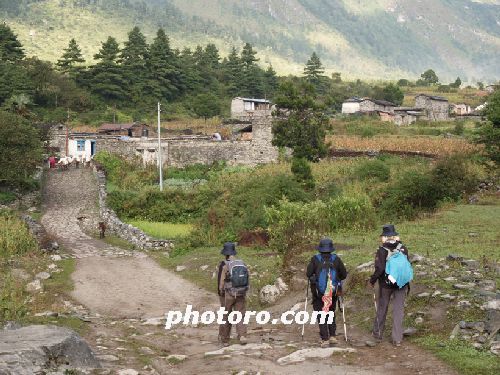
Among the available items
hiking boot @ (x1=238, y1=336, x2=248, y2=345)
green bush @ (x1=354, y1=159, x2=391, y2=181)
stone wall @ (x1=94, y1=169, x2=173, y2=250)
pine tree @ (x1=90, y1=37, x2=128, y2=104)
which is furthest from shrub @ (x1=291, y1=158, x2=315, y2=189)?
pine tree @ (x1=90, y1=37, x2=128, y2=104)

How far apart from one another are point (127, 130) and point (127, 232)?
3119cm

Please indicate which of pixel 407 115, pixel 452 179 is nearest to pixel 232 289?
pixel 452 179

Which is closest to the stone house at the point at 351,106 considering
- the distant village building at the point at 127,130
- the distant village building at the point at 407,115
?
the distant village building at the point at 407,115

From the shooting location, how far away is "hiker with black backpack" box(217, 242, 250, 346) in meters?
12.5

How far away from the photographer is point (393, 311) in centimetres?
1174

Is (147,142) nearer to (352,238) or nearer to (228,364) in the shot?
(352,238)

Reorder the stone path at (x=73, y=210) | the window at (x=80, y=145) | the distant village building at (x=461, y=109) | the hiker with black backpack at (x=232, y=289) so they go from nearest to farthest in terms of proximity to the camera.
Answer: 1. the hiker with black backpack at (x=232, y=289)
2. the stone path at (x=73, y=210)
3. the window at (x=80, y=145)
4. the distant village building at (x=461, y=109)

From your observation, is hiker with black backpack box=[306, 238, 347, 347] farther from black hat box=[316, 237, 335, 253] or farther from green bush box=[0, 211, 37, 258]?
green bush box=[0, 211, 37, 258]

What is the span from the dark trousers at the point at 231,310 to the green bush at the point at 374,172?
23.6 m

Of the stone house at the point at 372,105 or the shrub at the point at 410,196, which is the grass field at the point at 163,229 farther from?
the stone house at the point at 372,105

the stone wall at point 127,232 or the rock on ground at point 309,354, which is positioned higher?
the rock on ground at point 309,354

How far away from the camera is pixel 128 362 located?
11.3 m

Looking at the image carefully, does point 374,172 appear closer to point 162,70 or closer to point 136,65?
point 162,70

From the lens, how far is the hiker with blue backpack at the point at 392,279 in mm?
11656
